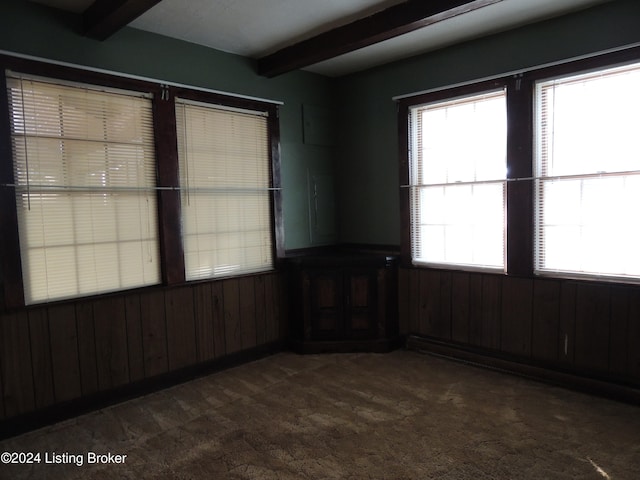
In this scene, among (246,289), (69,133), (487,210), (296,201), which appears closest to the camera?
(69,133)

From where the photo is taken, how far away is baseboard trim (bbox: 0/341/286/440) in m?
2.83

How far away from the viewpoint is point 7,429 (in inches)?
109

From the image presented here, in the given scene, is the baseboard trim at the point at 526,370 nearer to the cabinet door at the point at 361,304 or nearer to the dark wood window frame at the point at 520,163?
the cabinet door at the point at 361,304

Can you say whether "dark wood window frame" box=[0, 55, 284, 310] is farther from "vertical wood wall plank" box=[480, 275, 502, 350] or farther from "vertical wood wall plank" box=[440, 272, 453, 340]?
"vertical wood wall plank" box=[480, 275, 502, 350]

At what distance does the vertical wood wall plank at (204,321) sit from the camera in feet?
12.1

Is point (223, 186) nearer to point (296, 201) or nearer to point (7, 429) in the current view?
point (296, 201)

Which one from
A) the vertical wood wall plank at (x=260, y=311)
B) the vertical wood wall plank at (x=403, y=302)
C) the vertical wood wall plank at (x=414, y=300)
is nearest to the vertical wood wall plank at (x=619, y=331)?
the vertical wood wall plank at (x=414, y=300)

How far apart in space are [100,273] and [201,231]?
86 centimetres

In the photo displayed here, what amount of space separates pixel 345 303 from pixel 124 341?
6.21 ft

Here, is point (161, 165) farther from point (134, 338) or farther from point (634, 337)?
point (634, 337)

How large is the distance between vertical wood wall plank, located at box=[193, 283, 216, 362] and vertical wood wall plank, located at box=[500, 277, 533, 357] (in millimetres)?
2425

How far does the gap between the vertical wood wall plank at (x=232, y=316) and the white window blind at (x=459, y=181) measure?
1.71 metres

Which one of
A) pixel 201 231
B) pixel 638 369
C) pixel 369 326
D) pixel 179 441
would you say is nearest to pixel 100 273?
pixel 201 231

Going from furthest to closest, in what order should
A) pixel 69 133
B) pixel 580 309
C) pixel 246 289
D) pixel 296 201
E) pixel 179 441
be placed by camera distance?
pixel 296 201 < pixel 246 289 < pixel 580 309 < pixel 69 133 < pixel 179 441
